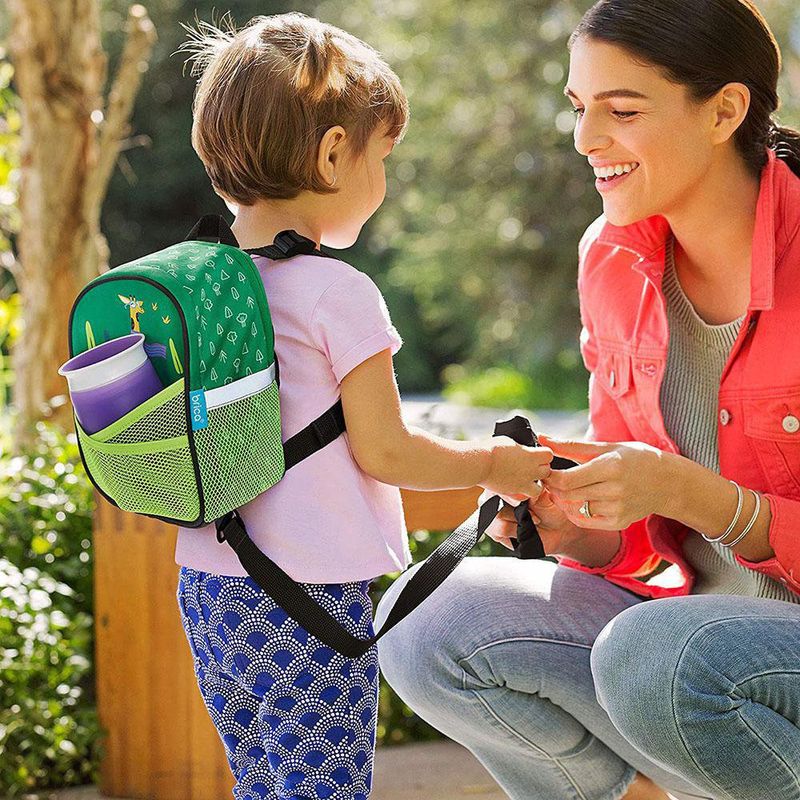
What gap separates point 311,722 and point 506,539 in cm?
58

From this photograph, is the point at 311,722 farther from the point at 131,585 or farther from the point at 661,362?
the point at 131,585

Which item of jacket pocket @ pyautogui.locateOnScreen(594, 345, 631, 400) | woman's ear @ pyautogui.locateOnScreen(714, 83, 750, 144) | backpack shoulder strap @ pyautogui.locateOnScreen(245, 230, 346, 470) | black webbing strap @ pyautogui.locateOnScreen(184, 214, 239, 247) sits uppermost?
woman's ear @ pyautogui.locateOnScreen(714, 83, 750, 144)

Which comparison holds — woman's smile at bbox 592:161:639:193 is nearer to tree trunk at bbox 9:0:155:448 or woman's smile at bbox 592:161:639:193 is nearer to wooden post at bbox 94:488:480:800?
wooden post at bbox 94:488:480:800

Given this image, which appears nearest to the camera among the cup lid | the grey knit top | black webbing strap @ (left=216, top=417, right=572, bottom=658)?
the cup lid

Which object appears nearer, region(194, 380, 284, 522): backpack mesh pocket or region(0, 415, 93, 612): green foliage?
region(194, 380, 284, 522): backpack mesh pocket

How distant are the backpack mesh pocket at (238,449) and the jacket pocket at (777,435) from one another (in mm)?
840

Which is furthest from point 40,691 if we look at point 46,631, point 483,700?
point 483,700

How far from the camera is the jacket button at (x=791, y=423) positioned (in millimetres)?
2023

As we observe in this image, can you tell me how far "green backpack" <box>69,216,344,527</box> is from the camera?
1629mm

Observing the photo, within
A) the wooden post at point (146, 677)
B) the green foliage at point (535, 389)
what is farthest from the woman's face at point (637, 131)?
the green foliage at point (535, 389)

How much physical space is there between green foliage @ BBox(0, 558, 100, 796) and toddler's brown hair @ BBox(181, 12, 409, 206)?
1.36m

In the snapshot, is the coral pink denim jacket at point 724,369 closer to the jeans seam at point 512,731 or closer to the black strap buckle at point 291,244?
the jeans seam at point 512,731

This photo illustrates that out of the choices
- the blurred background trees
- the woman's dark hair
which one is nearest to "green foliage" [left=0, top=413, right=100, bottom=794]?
the woman's dark hair

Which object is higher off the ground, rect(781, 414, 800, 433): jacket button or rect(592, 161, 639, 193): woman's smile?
rect(592, 161, 639, 193): woman's smile
